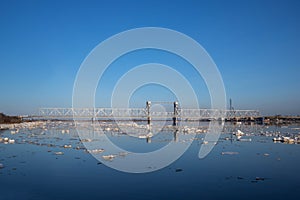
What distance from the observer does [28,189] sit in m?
8.66

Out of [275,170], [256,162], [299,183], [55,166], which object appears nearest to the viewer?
[299,183]

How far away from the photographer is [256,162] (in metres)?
12.7

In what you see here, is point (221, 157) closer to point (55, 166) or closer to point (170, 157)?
point (170, 157)

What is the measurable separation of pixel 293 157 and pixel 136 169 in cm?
747

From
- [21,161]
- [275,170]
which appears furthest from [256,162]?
[21,161]

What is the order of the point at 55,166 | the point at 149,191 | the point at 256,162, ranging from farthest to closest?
the point at 256,162
the point at 55,166
the point at 149,191

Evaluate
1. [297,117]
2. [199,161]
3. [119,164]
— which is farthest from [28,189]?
[297,117]

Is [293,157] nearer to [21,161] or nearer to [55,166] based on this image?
[55,166]

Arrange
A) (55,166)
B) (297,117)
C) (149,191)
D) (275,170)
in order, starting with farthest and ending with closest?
(297,117)
(55,166)
(275,170)
(149,191)

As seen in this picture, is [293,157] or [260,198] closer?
[260,198]

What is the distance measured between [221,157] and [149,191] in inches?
258

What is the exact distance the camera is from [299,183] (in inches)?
365

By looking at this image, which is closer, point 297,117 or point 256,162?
point 256,162

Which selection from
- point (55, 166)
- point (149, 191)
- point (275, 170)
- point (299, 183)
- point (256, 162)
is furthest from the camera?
point (256, 162)
